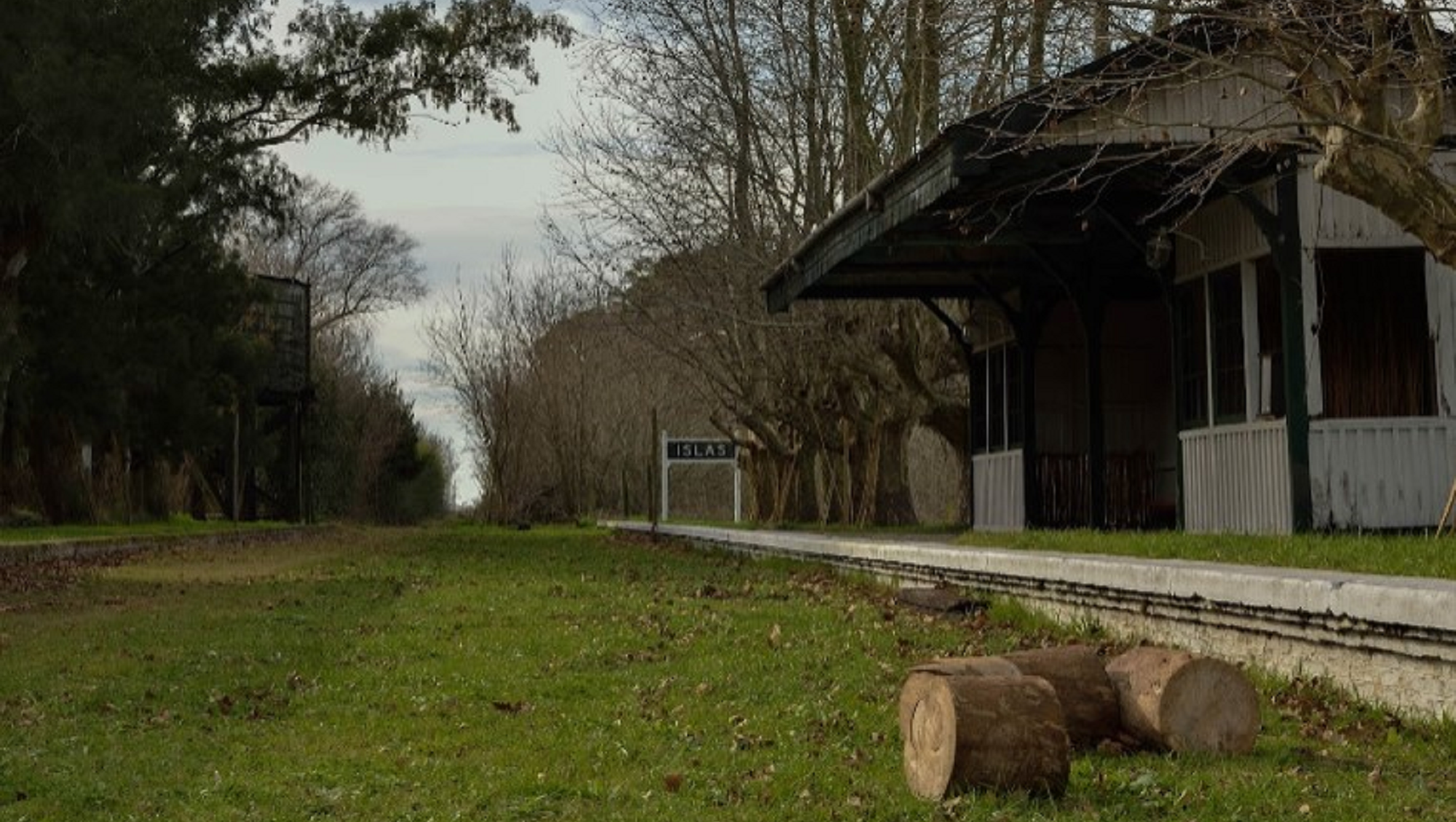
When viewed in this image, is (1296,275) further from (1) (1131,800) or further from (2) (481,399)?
(2) (481,399)

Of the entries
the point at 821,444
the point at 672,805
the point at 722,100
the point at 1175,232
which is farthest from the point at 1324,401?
the point at 821,444

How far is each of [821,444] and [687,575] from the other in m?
15.2

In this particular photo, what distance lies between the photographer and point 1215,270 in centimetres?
1770

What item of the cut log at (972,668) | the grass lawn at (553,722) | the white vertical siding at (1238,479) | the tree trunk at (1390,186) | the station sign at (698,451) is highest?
the tree trunk at (1390,186)

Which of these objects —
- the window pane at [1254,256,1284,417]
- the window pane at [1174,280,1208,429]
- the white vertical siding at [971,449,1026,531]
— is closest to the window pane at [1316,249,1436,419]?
the window pane at [1254,256,1284,417]

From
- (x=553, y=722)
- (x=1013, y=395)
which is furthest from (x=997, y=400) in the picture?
(x=553, y=722)

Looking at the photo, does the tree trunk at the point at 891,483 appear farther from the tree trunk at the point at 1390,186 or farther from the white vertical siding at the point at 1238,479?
the tree trunk at the point at 1390,186

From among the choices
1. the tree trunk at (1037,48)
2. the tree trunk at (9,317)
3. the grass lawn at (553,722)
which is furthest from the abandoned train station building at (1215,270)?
the tree trunk at (9,317)

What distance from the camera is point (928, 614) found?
620 inches

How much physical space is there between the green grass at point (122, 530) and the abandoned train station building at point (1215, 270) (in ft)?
47.1

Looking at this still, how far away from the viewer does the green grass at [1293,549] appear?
11.3 m

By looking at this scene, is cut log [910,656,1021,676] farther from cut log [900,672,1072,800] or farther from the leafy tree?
the leafy tree

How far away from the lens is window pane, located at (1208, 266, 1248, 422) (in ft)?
56.8

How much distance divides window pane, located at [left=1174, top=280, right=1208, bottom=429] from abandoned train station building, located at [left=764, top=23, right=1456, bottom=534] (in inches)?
1.1
